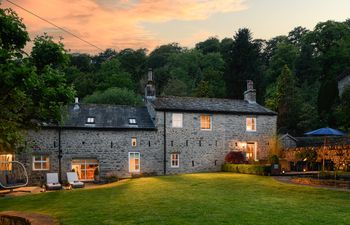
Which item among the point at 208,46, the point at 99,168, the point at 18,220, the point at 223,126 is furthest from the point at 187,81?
the point at 18,220

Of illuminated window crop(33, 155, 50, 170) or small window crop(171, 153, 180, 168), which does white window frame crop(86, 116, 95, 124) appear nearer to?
illuminated window crop(33, 155, 50, 170)

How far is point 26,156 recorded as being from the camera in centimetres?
2659

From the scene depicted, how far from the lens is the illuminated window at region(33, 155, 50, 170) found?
2691 cm

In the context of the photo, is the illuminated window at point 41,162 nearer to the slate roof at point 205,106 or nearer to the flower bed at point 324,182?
the slate roof at point 205,106

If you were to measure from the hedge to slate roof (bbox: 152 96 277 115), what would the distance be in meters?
4.97

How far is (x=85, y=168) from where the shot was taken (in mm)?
28500

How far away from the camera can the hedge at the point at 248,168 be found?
25.8 meters

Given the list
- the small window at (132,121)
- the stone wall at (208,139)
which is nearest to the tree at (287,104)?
the stone wall at (208,139)

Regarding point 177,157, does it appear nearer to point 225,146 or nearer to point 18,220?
point 225,146

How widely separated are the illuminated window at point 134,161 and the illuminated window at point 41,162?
6.22m

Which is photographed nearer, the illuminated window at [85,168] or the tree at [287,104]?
the illuminated window at [85,168]

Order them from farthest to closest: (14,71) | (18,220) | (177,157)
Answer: (177,157) < (14,71) < (18,220)

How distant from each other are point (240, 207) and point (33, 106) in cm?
963

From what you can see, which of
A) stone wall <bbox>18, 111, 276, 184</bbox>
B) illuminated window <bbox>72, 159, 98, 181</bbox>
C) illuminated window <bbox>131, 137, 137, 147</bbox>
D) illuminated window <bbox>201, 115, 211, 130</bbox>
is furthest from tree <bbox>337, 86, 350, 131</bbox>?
illuminated window <bbox>72, 159, 98, 181</bbox>
